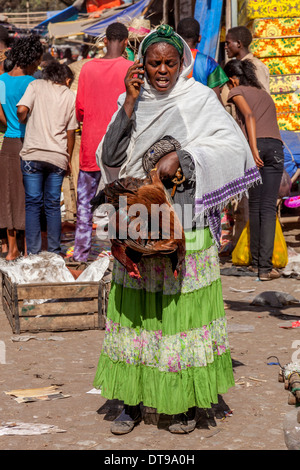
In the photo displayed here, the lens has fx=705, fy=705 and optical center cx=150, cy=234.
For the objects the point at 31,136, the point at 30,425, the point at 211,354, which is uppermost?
the point at 31,136

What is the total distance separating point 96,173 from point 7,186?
1.16 metres

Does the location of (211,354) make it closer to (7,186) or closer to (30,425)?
(30,425)

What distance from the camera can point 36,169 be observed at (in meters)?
7.37

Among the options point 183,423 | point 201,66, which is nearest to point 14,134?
point 201,66

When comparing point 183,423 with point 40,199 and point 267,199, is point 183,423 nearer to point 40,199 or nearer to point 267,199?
point 267,199

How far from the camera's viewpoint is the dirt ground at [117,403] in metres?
3.48

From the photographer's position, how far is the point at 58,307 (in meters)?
5.60

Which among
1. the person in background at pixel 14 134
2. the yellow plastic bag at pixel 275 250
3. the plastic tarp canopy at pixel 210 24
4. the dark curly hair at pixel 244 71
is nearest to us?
the dark curly hair at pixel 244 71

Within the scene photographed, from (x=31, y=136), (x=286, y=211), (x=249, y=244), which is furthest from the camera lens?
(x=286, y=211)

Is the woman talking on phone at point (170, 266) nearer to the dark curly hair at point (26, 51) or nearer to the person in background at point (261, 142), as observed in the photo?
the person in background at point (261, 142)

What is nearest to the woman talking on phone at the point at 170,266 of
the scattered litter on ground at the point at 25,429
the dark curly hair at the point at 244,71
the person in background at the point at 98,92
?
the scattered litter on ground at the point at 25,429

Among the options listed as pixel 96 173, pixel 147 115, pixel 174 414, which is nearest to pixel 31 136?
pixel 96 173

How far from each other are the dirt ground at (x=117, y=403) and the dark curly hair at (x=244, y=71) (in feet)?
8.79

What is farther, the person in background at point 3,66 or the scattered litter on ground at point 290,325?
the person in background at point 3,66
